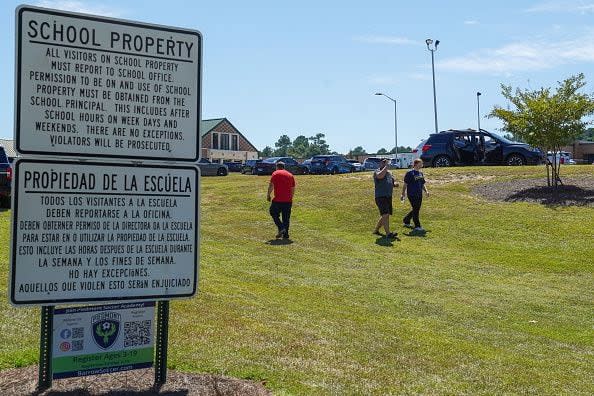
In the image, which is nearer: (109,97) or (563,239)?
(109,97)

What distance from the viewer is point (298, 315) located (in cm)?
716

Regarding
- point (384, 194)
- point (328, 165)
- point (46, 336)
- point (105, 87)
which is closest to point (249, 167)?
point (328, 165)

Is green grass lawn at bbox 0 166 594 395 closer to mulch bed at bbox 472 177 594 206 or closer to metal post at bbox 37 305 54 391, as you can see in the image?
mulch bed at bbox 472 177 594 206

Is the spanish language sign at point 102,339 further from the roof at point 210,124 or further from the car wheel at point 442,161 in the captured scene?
the roof at point 210,124

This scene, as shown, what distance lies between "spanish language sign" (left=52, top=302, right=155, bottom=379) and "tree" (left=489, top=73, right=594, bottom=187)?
17.1 meters

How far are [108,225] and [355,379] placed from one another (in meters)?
2.13

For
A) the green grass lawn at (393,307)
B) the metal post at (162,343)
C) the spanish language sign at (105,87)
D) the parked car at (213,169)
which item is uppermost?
the parked car at (213,169)

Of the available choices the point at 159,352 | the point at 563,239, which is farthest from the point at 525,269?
the point at 159,352

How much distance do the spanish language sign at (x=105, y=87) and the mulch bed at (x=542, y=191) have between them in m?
15.4

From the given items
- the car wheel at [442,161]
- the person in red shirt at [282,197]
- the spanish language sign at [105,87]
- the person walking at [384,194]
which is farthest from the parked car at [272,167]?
the spanish language sign at [105,87]

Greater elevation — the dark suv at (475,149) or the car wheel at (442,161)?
→ the dark suv at (475,149)

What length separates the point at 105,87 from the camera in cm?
425

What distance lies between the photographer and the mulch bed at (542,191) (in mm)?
18188

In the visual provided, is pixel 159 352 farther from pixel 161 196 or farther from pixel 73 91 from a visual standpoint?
pixel 73 91
